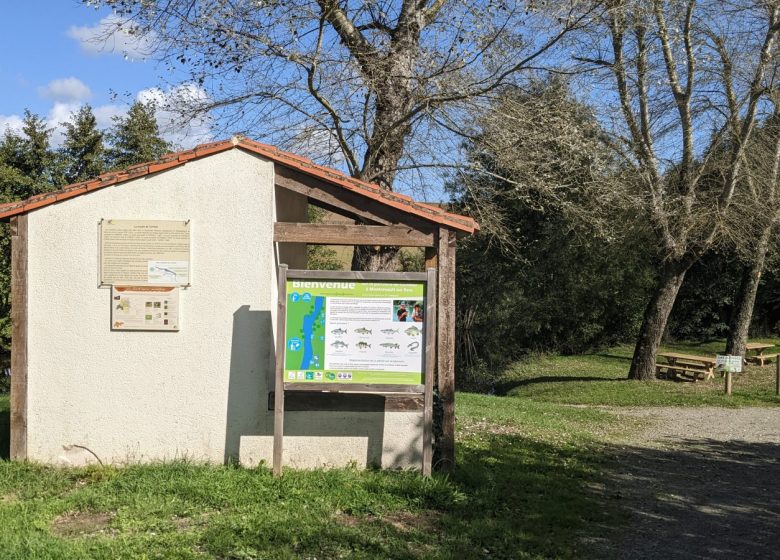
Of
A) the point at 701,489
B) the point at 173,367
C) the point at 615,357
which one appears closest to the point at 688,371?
the point at 615,357

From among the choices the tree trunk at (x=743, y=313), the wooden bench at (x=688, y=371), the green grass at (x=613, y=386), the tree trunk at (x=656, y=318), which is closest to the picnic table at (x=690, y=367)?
the wooden bench at (x=688, y=371)

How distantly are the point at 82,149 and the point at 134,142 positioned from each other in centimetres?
182

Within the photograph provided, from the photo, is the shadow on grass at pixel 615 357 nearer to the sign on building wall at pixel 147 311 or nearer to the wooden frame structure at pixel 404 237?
the wooden frame structure at pixel 404 237

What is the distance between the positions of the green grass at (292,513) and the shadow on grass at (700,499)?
397 mm

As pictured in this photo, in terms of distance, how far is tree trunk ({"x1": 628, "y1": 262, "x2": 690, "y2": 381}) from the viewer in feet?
67.2

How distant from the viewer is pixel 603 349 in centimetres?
3256

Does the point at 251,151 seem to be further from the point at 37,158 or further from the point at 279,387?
the point at 37,158

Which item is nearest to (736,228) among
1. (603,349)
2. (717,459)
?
(717,459)

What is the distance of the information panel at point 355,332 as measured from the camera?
7125mm

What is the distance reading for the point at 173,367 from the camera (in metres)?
7.47

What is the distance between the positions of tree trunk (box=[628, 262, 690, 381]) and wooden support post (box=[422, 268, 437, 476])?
14.8m

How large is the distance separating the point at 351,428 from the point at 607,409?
10550 mm

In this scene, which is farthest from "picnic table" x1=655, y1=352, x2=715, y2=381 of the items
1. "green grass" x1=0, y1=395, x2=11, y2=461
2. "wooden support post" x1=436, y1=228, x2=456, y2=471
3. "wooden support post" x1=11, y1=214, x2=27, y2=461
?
"wooden support post" x1=11, y1=214, x2=27, y2=461

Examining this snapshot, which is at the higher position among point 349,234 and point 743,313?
Answer: point 349,234
